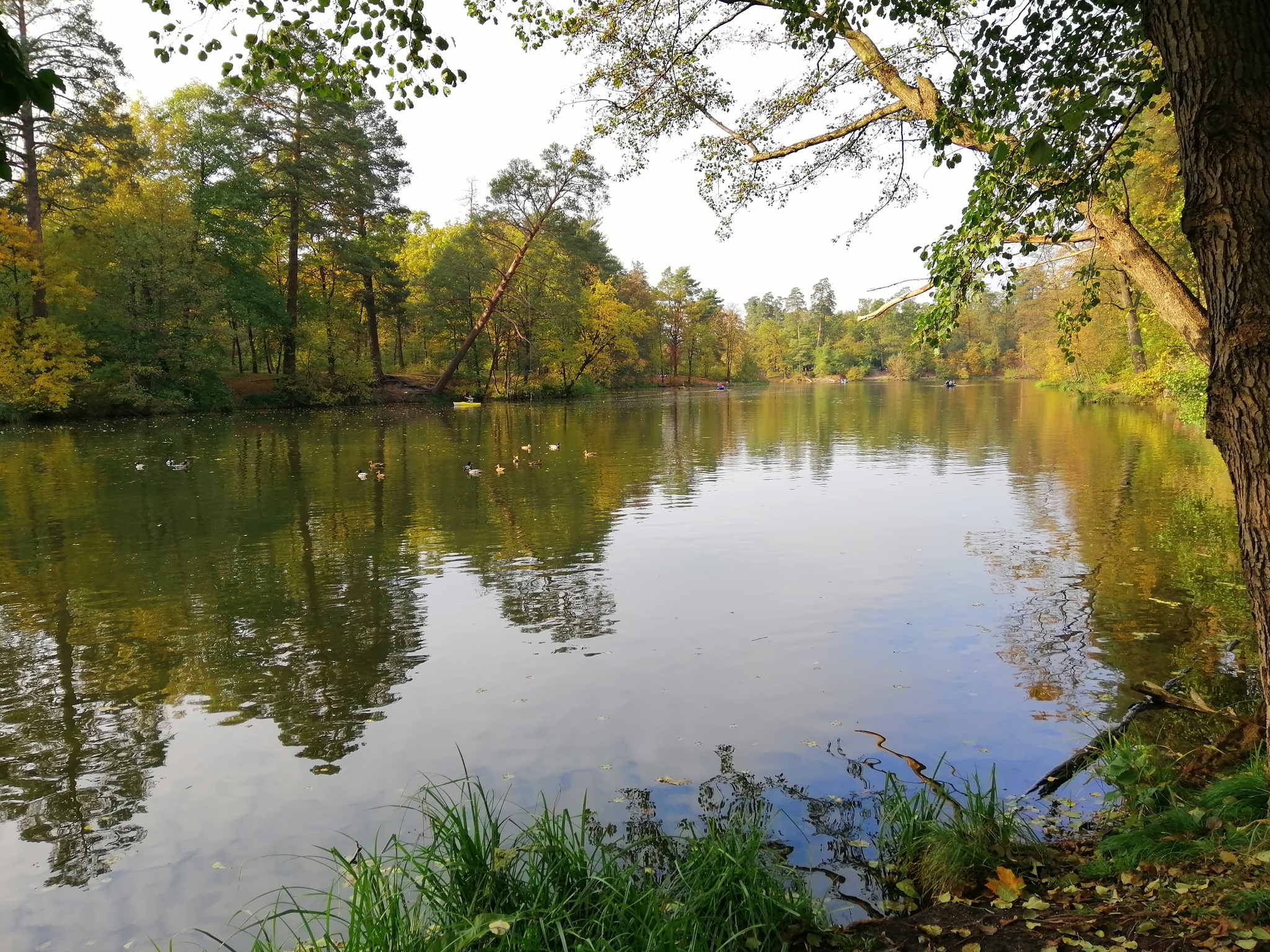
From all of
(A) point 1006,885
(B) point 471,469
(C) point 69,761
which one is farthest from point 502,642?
(B) point 471,469

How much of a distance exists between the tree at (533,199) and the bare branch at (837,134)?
113 ft

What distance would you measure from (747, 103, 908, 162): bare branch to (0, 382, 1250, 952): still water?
4.97 m

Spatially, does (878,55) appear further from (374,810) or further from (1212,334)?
(374,810)

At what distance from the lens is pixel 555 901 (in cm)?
324

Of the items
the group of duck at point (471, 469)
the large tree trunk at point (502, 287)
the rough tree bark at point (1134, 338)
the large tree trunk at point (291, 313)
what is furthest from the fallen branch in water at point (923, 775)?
the large tree trunk at point (291, 313)

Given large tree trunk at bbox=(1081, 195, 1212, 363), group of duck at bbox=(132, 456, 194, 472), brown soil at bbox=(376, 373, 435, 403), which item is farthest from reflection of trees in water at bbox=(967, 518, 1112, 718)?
brown soil at bbox=(376, 373, 435, 403)

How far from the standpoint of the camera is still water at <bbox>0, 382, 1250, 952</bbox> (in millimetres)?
4746

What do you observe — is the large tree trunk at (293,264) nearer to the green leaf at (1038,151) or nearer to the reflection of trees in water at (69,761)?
the reflection of trees in water at (69,761)

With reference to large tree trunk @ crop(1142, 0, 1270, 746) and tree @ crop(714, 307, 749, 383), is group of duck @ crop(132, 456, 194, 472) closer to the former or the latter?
large tree trunk @ crop(1142, 0, 1270, 746)

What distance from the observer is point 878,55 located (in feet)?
22.5

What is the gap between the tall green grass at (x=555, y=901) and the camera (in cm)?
297

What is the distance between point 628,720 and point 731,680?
1140 mm

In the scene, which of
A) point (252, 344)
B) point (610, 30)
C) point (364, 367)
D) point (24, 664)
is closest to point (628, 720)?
point (24, 664)

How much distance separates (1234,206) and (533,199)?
42.7m
